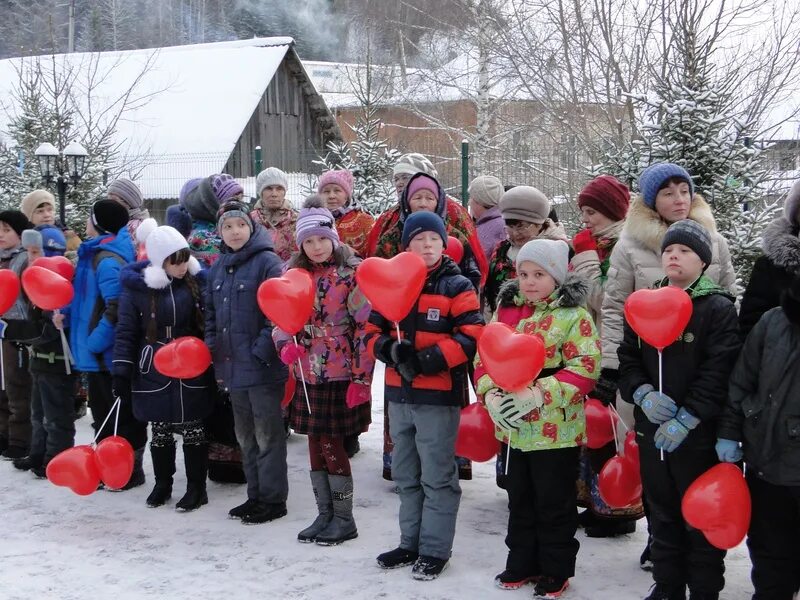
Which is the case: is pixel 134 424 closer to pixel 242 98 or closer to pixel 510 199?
pixel 510 199

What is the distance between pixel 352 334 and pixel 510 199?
1.24 meters

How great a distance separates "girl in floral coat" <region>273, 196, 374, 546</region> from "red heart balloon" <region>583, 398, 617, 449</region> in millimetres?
1177

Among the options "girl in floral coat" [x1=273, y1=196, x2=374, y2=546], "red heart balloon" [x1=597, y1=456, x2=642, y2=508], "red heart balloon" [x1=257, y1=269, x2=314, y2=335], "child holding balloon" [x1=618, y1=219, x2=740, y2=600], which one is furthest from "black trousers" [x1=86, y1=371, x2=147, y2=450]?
"child holding balloon" [x1=618, y1=219, x2=740, y2=600]

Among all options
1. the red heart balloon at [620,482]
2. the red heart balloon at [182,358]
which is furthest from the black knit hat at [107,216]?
the red heart balloon at [620,482]

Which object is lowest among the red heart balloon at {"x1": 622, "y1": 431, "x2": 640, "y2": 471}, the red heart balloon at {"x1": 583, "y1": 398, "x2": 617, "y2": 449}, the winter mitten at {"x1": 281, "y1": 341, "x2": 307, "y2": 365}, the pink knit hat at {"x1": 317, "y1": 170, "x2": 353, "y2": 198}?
the red heart balloon at {"x1": 622, "y1": 431, "x2": 640, "y2": 471}

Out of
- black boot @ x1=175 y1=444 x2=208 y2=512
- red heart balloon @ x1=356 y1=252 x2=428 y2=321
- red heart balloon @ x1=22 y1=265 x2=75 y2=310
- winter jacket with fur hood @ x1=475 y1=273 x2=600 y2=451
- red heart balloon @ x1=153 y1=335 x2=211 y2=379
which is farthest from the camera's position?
red heart balloon @ x1=22 y1=265 x2=75 y2=310

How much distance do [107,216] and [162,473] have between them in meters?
1.78

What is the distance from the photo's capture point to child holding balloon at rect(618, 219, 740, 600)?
358 centimetres

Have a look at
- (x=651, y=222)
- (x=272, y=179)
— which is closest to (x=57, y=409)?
(x=272, y=179)

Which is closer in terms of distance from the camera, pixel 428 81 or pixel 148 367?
pixel 148 367

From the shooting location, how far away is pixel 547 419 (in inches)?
155

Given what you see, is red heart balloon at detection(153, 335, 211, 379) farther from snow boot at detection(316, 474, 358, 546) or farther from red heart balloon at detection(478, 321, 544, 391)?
red heart balloon at detection(478, 321, 544, 391)

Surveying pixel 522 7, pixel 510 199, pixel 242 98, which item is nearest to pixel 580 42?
pixel 522 7

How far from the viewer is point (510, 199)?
507 centimetres
